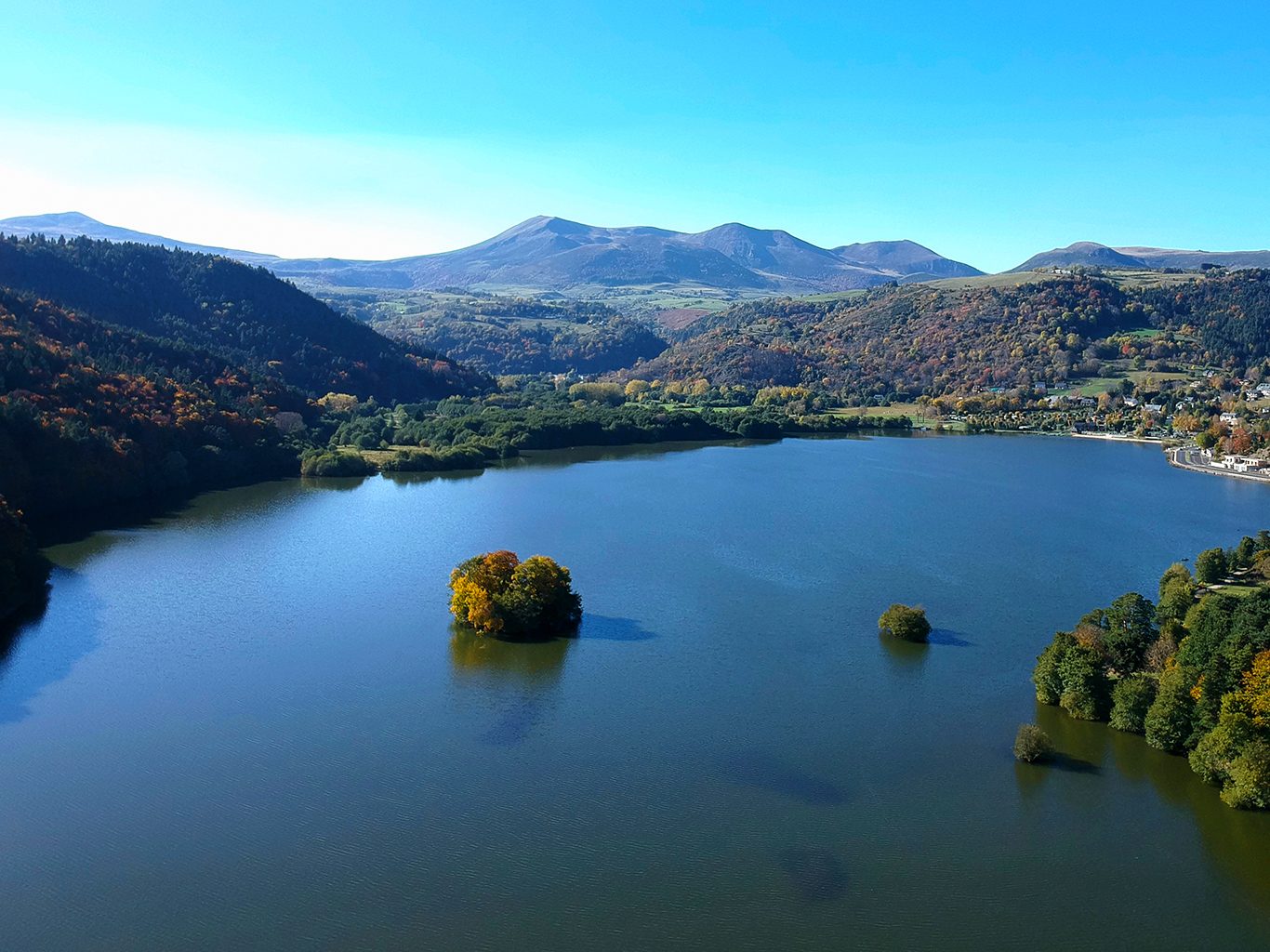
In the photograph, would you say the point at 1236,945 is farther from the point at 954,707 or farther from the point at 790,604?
the point at 790,604

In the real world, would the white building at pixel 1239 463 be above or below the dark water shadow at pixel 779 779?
below

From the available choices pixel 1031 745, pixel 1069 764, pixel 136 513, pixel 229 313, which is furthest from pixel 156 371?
pixel 1069 764

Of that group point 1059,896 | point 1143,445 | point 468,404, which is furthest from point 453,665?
point 1143,445

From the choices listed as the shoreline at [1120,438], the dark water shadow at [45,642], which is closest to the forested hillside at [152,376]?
the dark water shadow at [45,642]

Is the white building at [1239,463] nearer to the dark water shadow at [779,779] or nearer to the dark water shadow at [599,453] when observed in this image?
the dark water shadow at [599,453]

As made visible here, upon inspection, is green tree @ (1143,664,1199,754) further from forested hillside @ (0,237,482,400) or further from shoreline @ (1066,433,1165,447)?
shoreline @ (1066,433,1165,447)

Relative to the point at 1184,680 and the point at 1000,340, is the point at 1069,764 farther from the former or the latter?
the point at 1000,340

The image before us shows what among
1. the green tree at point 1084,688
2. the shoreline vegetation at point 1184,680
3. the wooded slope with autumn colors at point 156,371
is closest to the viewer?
the shoreline vegetation at point 1184,680

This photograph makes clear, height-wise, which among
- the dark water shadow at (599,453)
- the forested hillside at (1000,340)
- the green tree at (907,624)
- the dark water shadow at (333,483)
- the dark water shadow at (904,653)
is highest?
the forested hillside at (1000,340)
